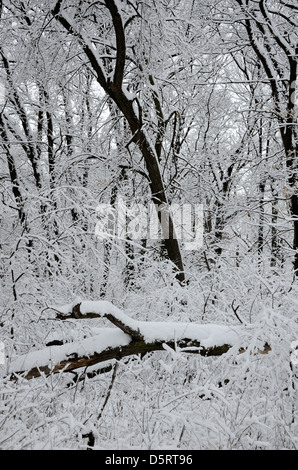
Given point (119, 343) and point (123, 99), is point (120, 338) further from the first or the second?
point (123, 99)

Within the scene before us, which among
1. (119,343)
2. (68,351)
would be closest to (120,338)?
(119,343)

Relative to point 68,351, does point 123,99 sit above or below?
above

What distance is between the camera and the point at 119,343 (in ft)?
11.9

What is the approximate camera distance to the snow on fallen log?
3402 mm

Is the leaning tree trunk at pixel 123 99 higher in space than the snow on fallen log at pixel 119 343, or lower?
higher

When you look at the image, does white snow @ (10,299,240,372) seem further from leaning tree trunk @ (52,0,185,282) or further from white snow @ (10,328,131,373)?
leaning tree trunk @ (52,0,185,282)

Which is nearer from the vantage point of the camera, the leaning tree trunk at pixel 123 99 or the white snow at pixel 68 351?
the white snow at pixel 68 351

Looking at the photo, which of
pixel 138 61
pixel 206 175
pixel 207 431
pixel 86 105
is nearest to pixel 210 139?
pixel 206 175

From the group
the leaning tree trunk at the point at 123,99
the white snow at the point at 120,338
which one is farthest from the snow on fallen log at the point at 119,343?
the leaning tree trunk at the point at 123,99

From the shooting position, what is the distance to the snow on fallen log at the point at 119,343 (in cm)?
340

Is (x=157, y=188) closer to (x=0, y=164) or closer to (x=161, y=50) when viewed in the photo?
(x=161, y=50)

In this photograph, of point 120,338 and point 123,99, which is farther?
point 123,99

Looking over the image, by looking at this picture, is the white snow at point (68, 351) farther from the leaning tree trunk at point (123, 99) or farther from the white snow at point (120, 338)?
the leaning tree trunk at point (123, 99)
